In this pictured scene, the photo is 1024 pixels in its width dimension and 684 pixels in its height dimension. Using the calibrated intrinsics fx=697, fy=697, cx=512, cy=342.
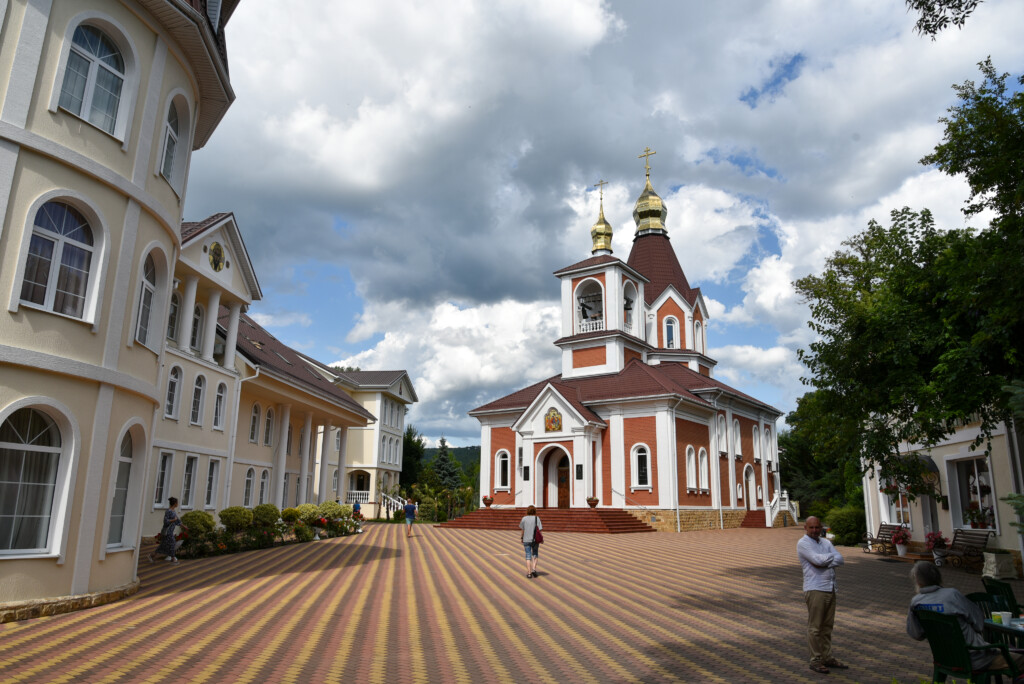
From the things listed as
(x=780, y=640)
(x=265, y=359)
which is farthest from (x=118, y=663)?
(x=265, y=359)

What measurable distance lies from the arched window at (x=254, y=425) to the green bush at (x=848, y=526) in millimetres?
21222

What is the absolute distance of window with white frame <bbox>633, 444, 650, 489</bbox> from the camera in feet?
101

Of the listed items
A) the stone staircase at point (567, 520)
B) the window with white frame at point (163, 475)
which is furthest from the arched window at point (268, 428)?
the stone staircase at point (567, 520)

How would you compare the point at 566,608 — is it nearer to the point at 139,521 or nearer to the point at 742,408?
the point at 139,521

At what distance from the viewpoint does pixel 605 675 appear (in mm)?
6953

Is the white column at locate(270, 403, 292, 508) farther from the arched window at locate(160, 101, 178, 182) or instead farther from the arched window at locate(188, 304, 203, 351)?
the arched window at locate(160, 101, 178, 182)

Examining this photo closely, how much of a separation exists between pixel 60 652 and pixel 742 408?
3657 centimetres

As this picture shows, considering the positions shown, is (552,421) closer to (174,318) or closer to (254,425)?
(254,425)

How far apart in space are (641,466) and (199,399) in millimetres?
18944

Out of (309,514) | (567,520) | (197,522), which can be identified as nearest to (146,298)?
(197,522)

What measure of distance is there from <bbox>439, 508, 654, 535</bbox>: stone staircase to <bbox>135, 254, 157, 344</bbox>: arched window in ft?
63.9

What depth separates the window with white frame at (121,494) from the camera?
1089 cm

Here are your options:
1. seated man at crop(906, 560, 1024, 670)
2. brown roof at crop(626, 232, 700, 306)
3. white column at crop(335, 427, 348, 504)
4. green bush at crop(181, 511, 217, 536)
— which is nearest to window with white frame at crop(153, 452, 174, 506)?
green bush at crop(181, 511, 217, 536)

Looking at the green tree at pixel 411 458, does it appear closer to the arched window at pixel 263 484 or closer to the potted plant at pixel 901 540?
the arched window at pixel 263 484
